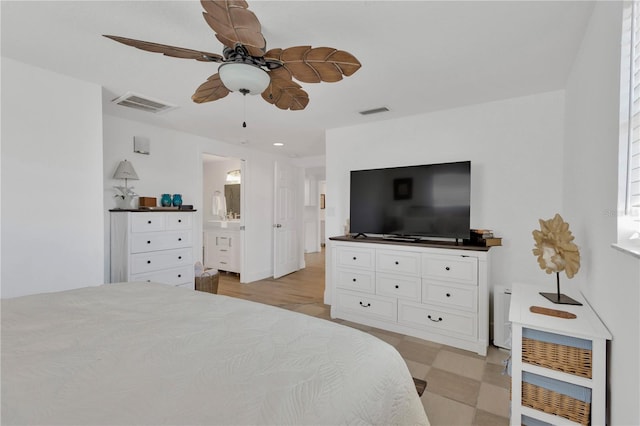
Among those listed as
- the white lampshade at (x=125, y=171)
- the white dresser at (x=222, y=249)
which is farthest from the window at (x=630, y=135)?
the white dresser at (x=222, y=249)

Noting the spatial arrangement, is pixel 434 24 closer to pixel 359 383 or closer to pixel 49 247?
pixel 359 383

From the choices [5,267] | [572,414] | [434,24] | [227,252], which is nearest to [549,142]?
[434,24]

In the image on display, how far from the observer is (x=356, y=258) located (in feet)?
10.9

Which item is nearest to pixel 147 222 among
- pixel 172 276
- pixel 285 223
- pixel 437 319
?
pixel 172 276

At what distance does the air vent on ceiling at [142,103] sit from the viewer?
2.87m

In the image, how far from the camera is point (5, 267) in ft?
7.27

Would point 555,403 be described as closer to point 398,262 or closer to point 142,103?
point 398,262

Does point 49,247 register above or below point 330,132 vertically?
below

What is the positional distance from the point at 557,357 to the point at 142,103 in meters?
3.86

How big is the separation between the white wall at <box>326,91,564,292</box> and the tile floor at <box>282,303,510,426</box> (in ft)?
2.86

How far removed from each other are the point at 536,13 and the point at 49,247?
3772mm

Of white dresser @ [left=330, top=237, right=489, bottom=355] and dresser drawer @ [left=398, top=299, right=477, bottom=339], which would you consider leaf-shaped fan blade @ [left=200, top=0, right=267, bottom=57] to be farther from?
dresser drawer @ [left=398, top=299, right=477, bottom=339]

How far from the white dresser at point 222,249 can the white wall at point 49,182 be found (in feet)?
9.73

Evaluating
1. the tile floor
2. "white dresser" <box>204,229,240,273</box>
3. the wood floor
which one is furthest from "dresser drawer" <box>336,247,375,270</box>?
"white dresser" <box>204,229,240,273</box>
